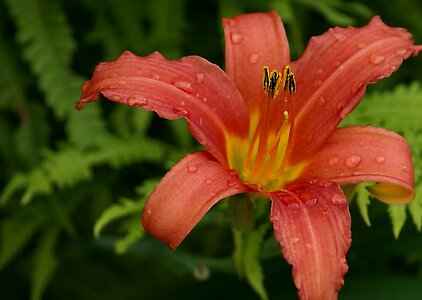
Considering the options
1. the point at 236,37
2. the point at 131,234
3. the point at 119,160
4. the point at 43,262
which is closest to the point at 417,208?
the point at 236,37

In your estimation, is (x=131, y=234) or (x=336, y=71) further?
(x=131, y=234)

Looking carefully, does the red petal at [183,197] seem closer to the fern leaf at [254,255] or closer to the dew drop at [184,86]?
the dew drop at [184,86]

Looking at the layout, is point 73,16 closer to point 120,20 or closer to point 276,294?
point 120,20

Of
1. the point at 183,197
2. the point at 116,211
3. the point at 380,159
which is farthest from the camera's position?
the point at 116,211

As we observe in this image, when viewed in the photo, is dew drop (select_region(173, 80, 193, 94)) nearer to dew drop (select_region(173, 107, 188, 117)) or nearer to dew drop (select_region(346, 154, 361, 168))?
dew drop (select_region(173, 107, 188, 117))

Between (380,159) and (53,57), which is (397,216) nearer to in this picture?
(380,159)

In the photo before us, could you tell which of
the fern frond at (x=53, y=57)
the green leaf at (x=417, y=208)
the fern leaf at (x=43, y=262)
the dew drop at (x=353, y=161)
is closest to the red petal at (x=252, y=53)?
the dew drop at (x=353, y=161)
